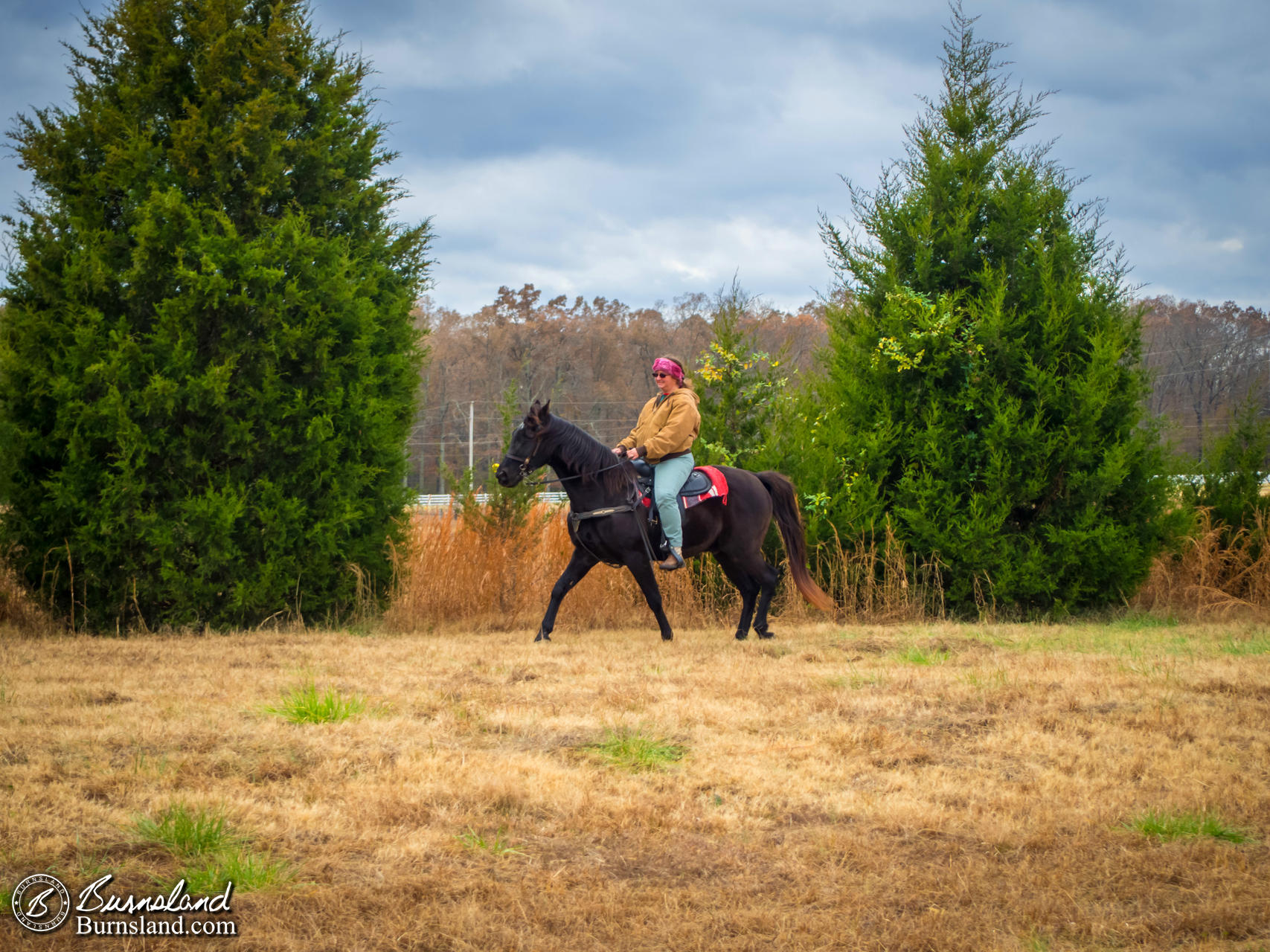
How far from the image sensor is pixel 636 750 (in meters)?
4.48

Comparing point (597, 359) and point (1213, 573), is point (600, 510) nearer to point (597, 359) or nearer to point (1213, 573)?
point (1213, 573)

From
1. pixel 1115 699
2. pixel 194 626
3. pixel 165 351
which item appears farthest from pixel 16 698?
pixel 1115 699

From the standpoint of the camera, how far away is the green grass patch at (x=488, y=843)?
331 cm

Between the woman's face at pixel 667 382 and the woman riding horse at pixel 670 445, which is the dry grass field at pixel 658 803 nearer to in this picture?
the woman riding horse at pixel 670 445

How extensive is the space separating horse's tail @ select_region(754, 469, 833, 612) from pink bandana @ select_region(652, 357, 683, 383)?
1.34m

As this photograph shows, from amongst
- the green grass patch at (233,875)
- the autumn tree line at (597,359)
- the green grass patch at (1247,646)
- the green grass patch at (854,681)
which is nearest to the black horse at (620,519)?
the green grass patch at (854,681)

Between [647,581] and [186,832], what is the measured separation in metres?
5.52

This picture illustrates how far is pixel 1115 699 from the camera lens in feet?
18.4

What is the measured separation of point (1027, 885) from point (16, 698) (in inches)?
209

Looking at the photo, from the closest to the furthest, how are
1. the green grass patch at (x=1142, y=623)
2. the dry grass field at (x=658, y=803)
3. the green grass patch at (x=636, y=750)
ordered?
the dry grass field at (x=658, y=803)
the green grass patch at (x=636, y=750)
the green grass patch at (x=1142, y=623)

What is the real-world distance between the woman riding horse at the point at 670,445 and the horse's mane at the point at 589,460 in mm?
141

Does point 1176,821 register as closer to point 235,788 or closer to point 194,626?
point 235,788

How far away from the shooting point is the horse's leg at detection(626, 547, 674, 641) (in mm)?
8438

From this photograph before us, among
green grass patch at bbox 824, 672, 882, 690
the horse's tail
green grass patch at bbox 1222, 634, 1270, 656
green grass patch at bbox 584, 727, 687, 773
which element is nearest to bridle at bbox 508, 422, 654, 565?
the horse's tail
